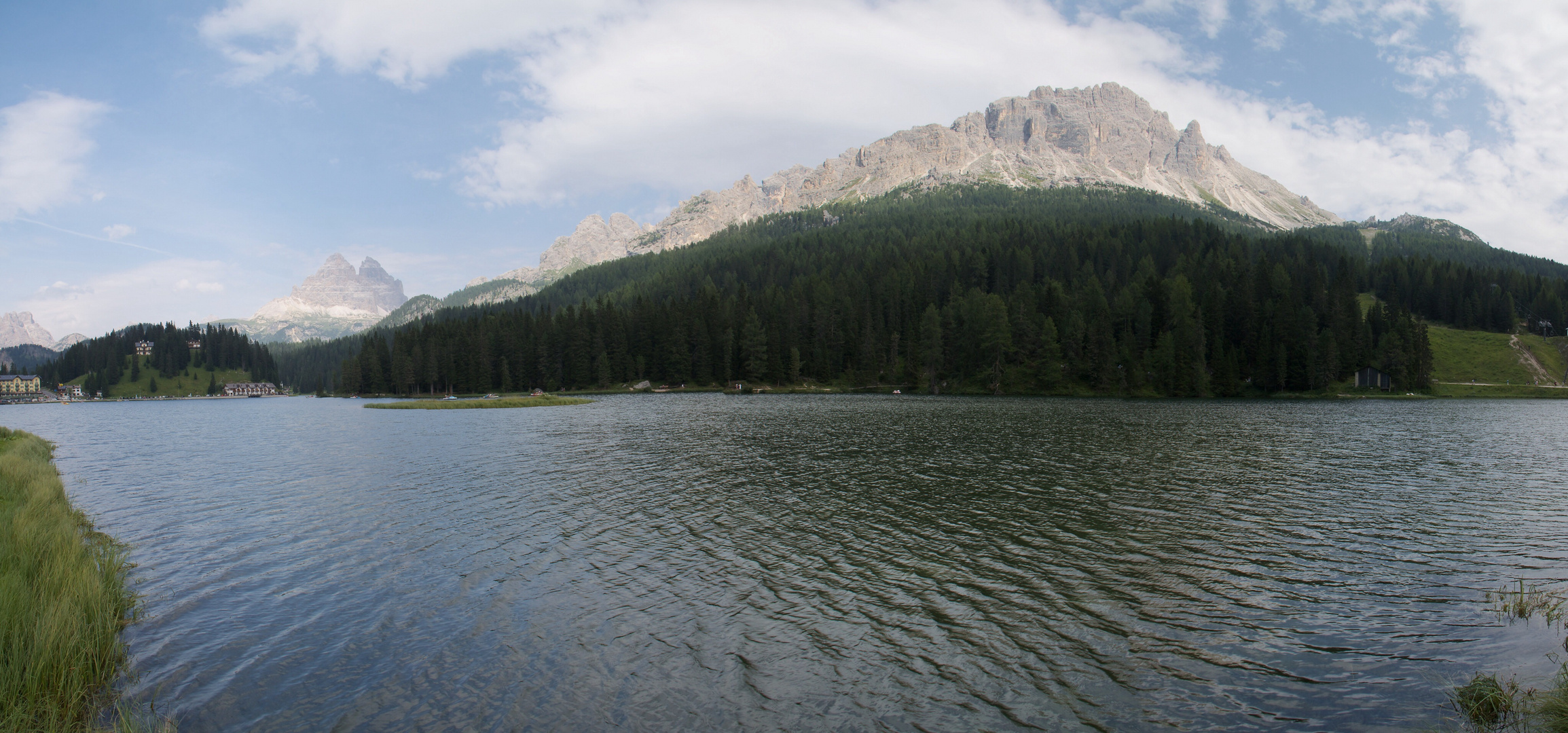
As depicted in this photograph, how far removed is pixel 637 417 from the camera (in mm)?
86438

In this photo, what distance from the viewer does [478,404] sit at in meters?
123

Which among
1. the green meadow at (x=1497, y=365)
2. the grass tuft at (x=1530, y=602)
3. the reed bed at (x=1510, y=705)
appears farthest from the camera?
the green meadow at (x=1497, y=365)

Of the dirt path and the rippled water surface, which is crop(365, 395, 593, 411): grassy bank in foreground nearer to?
the rippled water surface

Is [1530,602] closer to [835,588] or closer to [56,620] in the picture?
[835,588]

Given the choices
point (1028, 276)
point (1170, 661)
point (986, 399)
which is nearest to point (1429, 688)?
point (1170, 661)

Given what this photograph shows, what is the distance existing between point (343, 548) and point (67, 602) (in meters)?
A: 10.7

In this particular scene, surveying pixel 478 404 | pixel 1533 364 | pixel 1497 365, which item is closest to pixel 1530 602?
pixel 478 404

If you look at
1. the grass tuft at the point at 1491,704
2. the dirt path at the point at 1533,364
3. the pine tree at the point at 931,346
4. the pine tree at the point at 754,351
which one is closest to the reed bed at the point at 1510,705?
the grass tuft at the point at 1491,704

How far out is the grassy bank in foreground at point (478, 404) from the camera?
122 meters

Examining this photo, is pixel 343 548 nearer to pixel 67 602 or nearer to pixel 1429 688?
pixel 67 602

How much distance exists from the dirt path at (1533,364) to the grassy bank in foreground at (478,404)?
7882 inches

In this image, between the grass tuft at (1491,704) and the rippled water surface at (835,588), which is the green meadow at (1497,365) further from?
the grass tuft at (1491,704)

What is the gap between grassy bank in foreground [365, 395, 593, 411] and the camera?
122 metres

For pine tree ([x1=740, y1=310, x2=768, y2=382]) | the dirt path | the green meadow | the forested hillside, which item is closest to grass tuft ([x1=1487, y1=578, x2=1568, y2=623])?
the forested hillside
